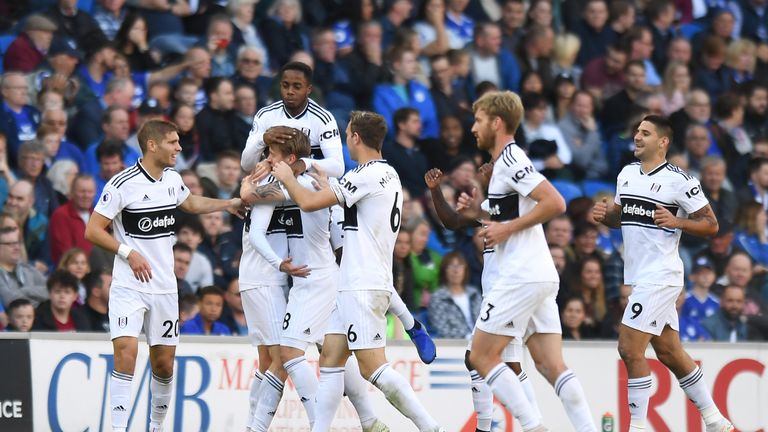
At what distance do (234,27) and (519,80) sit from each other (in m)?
3.57

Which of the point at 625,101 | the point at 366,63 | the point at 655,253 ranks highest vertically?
the point at 366,63

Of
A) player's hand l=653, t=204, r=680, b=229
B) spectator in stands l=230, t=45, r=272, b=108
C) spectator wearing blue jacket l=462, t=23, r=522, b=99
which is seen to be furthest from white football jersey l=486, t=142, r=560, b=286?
spectator wearing blue jacket l=462, t=23, r=522, b=99

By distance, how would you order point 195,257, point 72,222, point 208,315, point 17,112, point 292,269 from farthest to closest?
point 17,112, point 195,257, point 72,222, point 208,315, point 292,269

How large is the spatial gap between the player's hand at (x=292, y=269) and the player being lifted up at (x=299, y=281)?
0.07 feet

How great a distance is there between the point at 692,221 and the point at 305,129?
3.08m

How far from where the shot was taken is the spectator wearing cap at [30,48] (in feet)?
52.6

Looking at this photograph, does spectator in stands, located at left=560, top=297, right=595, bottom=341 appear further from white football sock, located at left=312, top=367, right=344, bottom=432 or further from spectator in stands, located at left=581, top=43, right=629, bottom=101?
white football sock, located at left=312, top=367, right=344, bottom=432

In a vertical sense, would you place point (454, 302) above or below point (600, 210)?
below

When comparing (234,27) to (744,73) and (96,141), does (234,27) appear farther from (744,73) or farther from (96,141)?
(744,73)

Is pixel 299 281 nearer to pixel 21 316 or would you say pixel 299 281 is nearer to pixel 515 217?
pixel 515 217

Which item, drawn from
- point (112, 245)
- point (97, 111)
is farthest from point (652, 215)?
point (97, 111)

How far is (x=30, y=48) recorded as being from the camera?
52.8 feet

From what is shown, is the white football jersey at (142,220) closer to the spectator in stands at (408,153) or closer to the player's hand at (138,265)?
the player's hand at (138,265)

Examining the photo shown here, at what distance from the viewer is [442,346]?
547 inches
